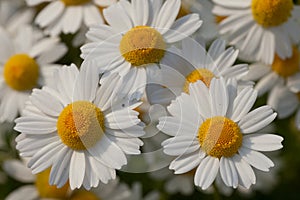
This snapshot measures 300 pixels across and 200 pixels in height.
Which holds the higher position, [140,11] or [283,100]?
[140,11]

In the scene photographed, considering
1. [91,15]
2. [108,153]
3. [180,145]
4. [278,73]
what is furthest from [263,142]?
[91,15]

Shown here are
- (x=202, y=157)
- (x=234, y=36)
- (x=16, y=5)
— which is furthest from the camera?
(x=16, y=5)

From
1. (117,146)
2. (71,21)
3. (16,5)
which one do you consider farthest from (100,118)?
(16,5)

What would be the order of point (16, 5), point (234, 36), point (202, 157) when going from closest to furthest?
point (202, 157) → point (234, 36) → point (16, 5)

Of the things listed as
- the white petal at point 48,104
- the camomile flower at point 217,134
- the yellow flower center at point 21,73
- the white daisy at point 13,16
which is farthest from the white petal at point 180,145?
the white daisy at point 13,16

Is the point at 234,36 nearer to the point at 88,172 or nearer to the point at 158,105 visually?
the point at 158,105

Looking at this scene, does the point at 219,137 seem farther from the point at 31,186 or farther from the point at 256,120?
the point at 31,186
